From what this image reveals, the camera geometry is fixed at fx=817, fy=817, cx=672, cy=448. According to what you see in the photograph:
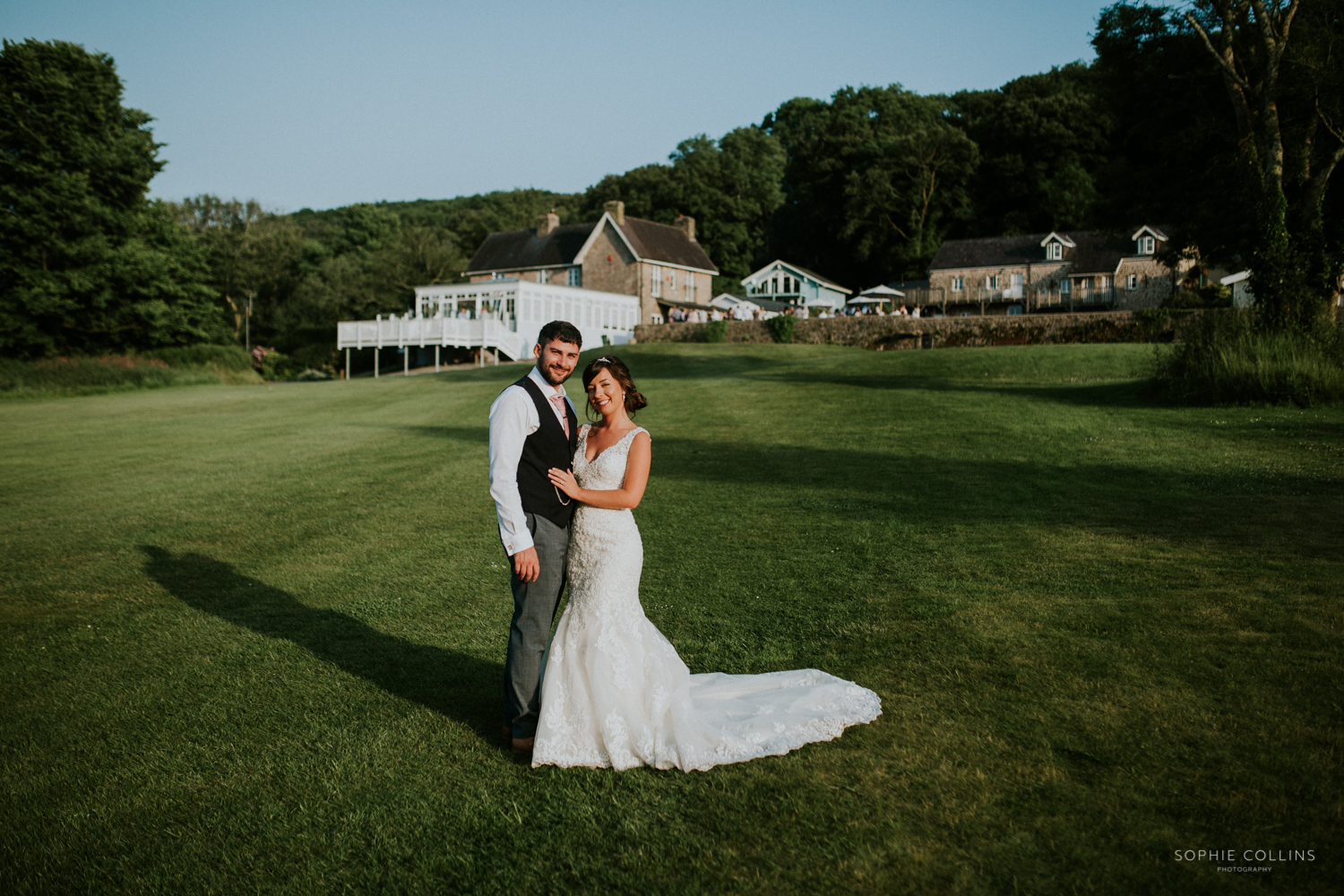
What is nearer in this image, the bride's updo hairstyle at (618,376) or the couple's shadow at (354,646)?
the bride's updo hairstyle at (618,376)

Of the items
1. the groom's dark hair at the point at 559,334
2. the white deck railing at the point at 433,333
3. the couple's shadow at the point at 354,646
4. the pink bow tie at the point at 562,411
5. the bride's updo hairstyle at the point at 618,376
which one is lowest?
the couple's shadow at the point at 354,646

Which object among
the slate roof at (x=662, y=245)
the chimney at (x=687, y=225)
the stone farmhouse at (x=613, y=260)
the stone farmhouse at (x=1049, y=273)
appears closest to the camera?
the stone farmhouse at (x=613, y=260)

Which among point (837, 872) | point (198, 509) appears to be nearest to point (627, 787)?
point (837, 872)

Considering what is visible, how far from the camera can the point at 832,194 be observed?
A: 83125mm

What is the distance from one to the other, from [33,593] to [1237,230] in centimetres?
2548

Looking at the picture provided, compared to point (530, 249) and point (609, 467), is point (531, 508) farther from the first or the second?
point (530, 249)

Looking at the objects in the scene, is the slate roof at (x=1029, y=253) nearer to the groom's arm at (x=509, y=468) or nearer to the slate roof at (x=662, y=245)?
the slate roof at (x=662, y=245)

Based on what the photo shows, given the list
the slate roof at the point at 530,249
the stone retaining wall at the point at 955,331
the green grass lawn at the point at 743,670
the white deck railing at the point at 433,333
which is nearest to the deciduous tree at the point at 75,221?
the white deck railing at the point at 433,333

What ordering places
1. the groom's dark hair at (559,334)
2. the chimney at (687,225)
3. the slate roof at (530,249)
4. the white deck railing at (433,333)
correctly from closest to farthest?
the groom's dark hair at (559,334) < the white deck railing at (433,333) < the slate roof at (530,249) < the chimney at (687,225)

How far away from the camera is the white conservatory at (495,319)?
144 feet

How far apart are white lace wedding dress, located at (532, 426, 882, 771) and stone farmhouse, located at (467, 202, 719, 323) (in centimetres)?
5584

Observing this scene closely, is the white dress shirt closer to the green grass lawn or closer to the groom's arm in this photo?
the groom's arm

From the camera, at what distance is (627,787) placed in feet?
12.6

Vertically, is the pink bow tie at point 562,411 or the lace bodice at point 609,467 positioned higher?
the pink bow tie at point 562,411
